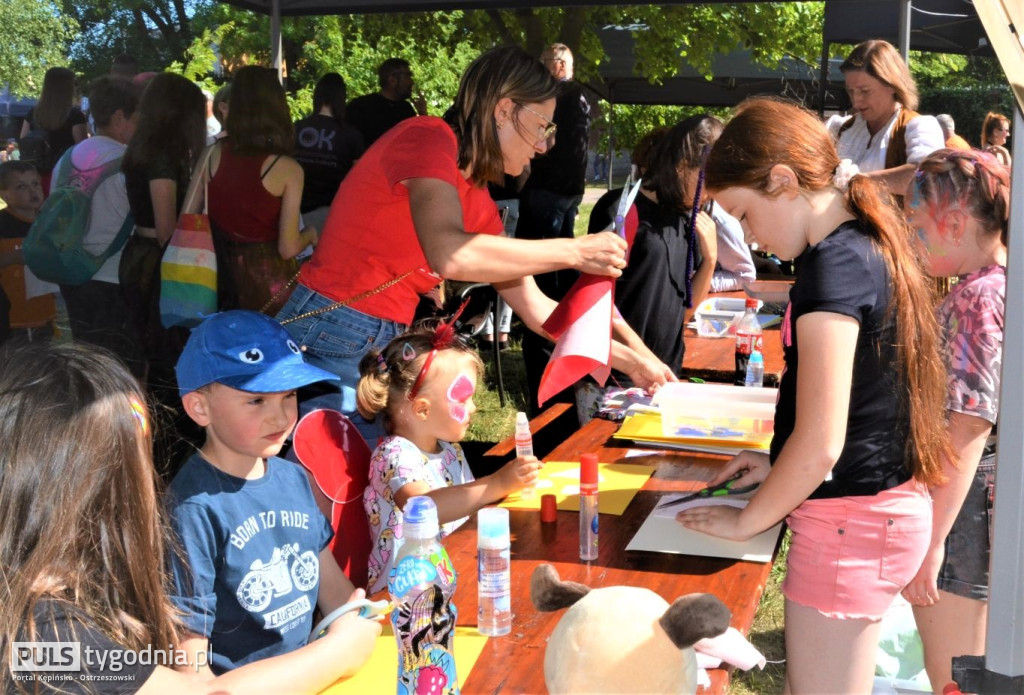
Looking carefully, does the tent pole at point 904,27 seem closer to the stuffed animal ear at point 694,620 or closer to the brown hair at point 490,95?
the brown hair at point 490,95

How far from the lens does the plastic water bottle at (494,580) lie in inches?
62.7

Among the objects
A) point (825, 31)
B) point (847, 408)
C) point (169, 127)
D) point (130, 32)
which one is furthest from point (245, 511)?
point (825, 31)

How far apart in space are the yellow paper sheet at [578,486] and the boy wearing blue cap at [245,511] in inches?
20.5

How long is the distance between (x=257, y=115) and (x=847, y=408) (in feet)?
10.8

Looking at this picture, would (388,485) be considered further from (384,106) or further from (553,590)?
(384,106)

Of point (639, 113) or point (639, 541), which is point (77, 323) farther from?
point (639, 113)

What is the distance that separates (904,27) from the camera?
5.26 metres

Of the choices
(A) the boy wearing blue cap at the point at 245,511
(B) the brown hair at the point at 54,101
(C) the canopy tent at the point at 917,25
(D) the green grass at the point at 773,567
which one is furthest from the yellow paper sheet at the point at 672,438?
(C) the canopy tent at the point at 917,25

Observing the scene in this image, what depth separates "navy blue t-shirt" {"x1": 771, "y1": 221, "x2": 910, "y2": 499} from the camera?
67.4 inches

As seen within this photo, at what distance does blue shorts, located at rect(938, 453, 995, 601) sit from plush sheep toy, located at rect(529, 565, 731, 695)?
143 centimetres

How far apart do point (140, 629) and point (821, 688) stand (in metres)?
1.23

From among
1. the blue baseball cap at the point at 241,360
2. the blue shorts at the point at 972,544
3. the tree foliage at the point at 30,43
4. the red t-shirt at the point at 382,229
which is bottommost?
the blue shorts at the point at 972,544

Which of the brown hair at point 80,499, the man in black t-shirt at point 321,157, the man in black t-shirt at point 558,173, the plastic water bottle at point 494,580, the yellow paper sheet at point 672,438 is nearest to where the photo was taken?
the brown hair at point 80,499

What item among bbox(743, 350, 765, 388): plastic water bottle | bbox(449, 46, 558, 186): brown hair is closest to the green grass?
bbox(743, 350, 765, 388): plastic water bottle
